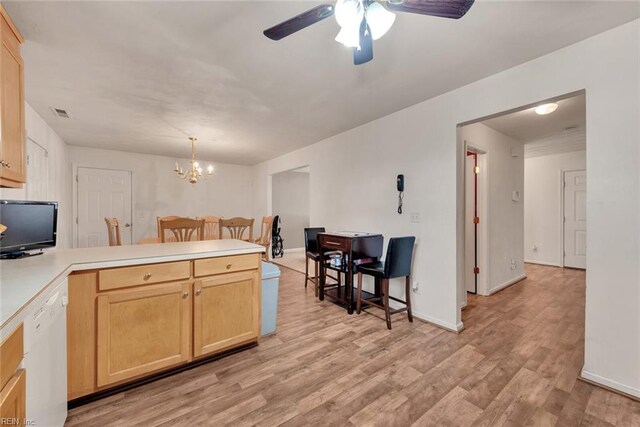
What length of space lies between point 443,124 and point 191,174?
4.09m

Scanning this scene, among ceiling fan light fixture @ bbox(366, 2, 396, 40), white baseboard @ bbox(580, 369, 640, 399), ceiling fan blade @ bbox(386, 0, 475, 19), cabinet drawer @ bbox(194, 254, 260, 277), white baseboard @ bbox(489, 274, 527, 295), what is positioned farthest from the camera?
white baseboard @ bbox(489, 274, 527, 295)

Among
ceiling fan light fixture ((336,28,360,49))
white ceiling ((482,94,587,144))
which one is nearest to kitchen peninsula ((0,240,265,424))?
ceiling fan light fixture ((336,28,360,49))

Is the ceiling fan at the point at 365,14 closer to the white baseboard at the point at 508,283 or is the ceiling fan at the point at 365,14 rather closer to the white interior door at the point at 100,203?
the white baseboard at the point at 508,283

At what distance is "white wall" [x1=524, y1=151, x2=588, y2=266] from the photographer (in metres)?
5.34

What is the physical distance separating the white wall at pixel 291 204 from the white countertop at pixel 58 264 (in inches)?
211

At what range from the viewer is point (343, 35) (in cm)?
133

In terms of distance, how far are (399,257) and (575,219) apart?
5043 mm

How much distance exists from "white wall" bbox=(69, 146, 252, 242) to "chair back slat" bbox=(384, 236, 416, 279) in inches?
191

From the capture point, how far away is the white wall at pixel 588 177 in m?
1.70

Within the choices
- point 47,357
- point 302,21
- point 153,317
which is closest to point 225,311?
point 153,317

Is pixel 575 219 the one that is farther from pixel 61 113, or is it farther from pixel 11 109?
pixel 61 113

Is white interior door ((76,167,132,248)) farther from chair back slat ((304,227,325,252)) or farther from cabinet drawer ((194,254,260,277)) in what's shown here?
cabinet drawer ((194,254,260,277))

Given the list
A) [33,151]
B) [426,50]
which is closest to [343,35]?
[426,50]

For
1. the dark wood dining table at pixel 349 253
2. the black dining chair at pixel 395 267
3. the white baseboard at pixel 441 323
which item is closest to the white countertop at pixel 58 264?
the dark wood dining table at pixel 349 253
